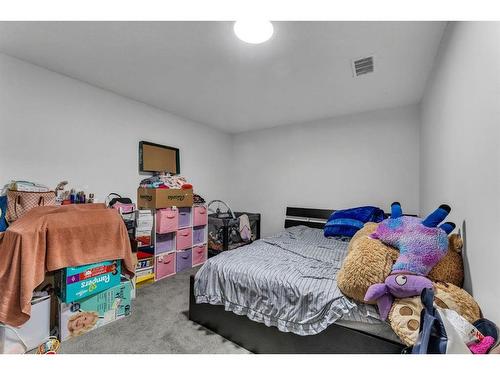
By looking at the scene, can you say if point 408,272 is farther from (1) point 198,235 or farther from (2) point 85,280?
(1) point 198,235

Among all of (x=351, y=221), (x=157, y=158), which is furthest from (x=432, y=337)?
(x=157, y=158)

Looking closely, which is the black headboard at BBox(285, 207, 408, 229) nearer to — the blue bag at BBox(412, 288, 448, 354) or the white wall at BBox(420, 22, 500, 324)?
the white wall at BBox(420, 22, 500, 324)

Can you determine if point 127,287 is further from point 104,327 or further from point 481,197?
point 481,197

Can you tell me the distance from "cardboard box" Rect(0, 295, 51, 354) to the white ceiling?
2013 mm

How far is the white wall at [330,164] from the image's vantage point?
126 inches

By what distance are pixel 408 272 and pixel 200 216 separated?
114 inches

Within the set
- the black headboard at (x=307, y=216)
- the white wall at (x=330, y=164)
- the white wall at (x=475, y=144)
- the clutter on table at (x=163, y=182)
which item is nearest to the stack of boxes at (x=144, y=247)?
the clutter on table at (x=163, y=182)

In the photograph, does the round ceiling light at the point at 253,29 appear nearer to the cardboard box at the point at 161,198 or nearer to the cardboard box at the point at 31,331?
the cardboard box at the point at 161,198

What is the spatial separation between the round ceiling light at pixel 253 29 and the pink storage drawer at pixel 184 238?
2540mm

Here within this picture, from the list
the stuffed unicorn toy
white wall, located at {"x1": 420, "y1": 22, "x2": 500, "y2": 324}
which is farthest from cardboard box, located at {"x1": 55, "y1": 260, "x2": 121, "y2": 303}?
white wall, located at {"x1": 420, "y1": 22, "x2": 500, "y2": 324}

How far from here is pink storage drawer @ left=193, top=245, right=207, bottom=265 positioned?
3.56 m
